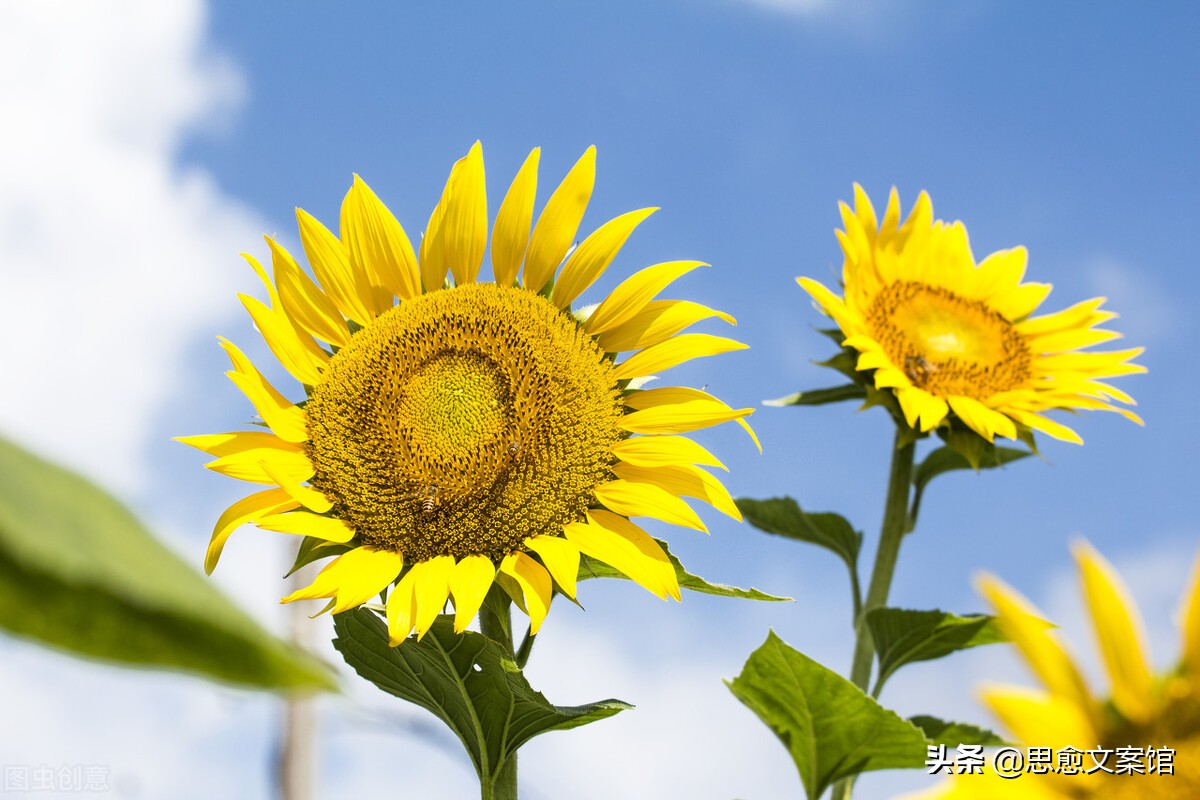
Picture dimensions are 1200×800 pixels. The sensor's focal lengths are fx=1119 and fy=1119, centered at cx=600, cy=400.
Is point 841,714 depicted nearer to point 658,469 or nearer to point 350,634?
point 658,469

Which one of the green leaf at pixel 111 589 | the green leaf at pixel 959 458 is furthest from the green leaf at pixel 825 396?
the green leaf at pixel 111 589

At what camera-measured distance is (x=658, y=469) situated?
5.52 ft

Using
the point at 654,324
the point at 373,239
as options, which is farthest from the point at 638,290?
the point at 373,239

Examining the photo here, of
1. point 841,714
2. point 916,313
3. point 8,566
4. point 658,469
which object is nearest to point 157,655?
point 8,566

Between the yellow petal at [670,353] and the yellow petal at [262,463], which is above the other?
the yellow petal at [670,353]

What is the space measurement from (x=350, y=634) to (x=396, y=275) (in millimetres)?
584

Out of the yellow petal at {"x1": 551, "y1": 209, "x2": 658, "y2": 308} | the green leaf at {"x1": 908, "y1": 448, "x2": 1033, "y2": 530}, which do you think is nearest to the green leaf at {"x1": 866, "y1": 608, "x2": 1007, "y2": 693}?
the green leaf at {"x1": 908, "y1": 448, "x2": 1033, "y2": 530}

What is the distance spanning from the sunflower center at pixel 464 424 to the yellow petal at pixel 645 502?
3 cm

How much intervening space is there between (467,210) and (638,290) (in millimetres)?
309

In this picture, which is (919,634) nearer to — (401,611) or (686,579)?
(686,579)

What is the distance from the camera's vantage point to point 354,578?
1.51 meters

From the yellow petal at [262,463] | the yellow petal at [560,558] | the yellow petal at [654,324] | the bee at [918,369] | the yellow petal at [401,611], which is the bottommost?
the yellow petal at [401,611]

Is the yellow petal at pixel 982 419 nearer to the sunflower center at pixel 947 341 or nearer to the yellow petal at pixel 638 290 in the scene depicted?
the sunflower center at pixel 947 341

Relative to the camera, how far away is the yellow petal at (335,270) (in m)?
1.81
